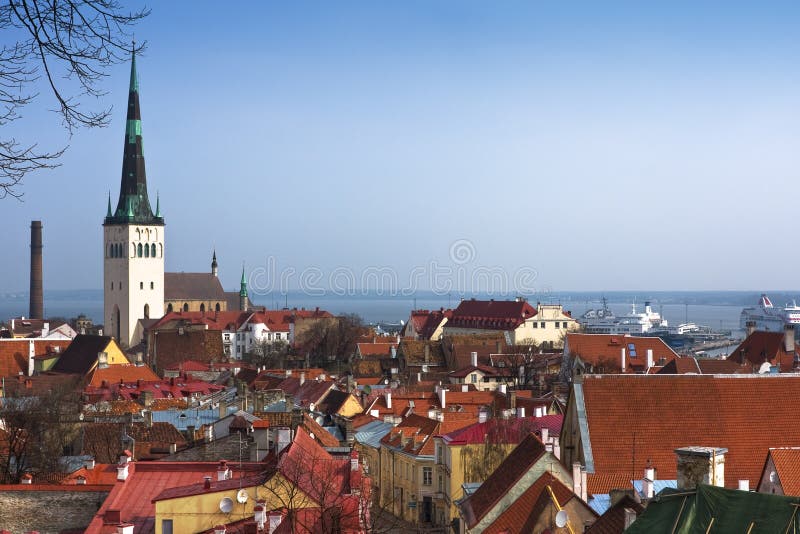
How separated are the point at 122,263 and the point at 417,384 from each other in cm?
7965

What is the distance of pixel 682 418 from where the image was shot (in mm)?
25203

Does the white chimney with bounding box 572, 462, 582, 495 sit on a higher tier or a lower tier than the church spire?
lower

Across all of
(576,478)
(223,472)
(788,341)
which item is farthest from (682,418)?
(788,341)

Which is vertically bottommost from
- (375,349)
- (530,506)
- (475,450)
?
(375,349)

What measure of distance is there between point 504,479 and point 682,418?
15.8 feet

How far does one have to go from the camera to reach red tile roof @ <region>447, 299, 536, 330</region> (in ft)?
357

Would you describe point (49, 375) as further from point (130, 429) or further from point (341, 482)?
point (341, 482)

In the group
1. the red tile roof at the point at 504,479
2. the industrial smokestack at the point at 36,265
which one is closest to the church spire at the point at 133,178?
the industrial smokestack at the point at 36,265

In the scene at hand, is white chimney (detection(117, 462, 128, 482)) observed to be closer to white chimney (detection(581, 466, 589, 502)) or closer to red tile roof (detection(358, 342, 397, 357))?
white chimney (detection(581, 466, 589, 502))

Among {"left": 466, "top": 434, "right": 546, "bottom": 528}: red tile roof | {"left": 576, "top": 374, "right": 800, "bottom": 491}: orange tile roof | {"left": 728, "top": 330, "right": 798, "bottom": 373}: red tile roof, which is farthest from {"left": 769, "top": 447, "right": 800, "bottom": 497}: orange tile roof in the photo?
{"left": 728, "top": 330, "right": 798, "bottom": 373}: red tile roof

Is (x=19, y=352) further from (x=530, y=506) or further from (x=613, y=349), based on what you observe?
(x=530, y=506)

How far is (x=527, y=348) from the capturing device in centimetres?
7794

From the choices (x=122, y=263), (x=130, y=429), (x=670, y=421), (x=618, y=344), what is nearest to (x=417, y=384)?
(x=618, y=344)

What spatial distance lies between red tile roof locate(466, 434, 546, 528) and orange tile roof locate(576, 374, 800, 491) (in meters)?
2.00
